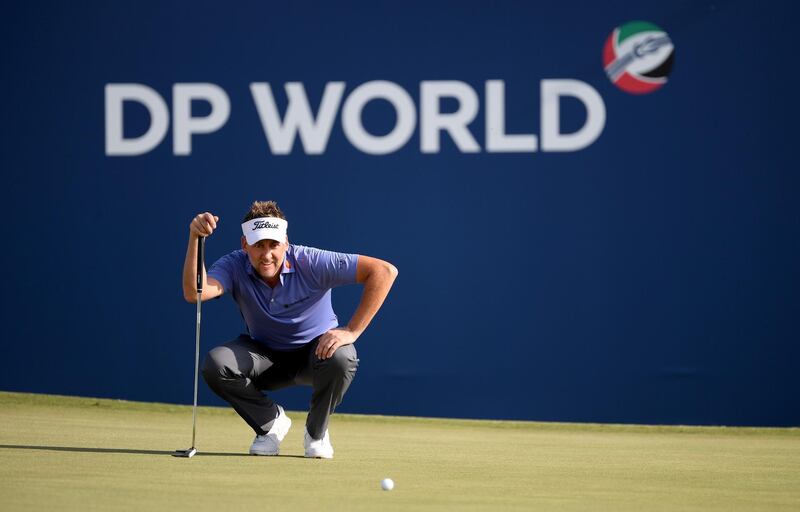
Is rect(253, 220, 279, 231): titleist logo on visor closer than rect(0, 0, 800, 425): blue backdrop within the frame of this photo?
Yes

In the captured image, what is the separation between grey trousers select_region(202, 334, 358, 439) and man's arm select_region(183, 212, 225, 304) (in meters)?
0.20

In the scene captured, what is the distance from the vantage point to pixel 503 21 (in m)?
5.98

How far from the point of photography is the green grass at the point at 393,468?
295cm

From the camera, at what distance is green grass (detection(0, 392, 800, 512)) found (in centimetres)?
295

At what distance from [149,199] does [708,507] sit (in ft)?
13.0

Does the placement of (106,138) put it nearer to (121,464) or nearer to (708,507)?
(121,464)

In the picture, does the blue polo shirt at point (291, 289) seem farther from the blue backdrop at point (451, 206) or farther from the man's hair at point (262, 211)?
the blue backdrop at point (451, 206)

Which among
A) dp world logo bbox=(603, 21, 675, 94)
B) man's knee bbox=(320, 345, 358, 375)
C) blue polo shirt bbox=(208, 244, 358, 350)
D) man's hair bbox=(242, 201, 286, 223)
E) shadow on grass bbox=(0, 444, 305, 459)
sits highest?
dp world logo bbox=(603, 21, 675, 94)

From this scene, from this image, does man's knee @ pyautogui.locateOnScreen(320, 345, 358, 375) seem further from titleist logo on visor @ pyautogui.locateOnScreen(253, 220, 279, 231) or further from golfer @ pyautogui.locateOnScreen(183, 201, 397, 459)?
titleist logo on visor @ pyautogui.locateOnScreen(253, 220, 279, 231)

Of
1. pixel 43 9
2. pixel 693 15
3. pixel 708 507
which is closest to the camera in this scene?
pixel 708 507

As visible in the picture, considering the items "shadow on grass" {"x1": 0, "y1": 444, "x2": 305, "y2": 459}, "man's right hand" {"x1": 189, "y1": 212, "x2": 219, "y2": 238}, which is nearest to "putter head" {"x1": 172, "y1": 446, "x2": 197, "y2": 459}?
"shadow on grass" {"x1": 0, "y1": 444, "x2": 305, "y2": 459}

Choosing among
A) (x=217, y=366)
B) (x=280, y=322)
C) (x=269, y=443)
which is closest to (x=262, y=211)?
(x=280, y=322)

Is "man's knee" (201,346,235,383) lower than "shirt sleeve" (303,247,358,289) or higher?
lower

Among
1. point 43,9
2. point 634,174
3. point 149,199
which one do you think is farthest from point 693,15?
point 43,9
